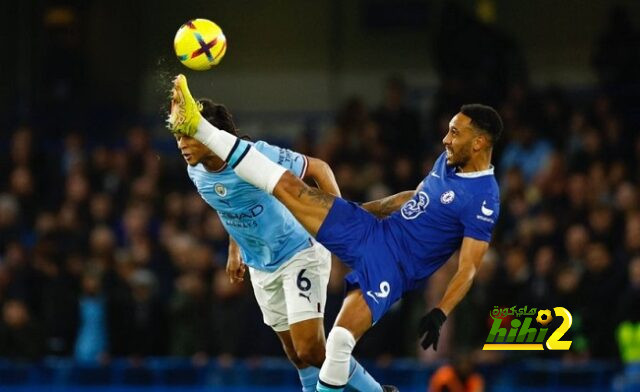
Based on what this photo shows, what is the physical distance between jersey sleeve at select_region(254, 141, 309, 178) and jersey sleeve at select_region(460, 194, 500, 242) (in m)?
1.18

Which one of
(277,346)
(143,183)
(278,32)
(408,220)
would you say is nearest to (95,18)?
(278,32)

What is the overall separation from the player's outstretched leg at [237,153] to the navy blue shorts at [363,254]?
232 mm

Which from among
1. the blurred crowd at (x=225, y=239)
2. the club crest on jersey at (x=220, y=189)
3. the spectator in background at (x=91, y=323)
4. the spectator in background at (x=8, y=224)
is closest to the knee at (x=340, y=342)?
the club crest on jersey at (x=220, y=189)

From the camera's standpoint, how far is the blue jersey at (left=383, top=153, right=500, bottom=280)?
902cm

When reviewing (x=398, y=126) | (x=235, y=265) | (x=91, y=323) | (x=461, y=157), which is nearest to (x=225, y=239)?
(x=91, y=323)

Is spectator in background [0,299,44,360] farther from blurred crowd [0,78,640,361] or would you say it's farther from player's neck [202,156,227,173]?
player's neck [202,156,227,173]

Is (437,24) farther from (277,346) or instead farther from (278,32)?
(277,346)

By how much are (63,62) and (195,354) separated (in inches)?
239

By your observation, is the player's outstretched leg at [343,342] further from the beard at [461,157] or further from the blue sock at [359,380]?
the beard at [461,157]

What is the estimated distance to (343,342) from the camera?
868 cm

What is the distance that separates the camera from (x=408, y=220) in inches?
363

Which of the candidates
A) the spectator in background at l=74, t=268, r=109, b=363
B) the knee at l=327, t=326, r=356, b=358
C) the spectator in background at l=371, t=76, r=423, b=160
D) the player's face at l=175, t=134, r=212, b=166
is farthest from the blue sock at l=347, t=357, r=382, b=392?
the spectator in background at l=371, t=76, r=423, b=160

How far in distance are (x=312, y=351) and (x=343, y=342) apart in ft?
2.48

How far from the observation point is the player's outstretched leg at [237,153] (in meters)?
8.82
